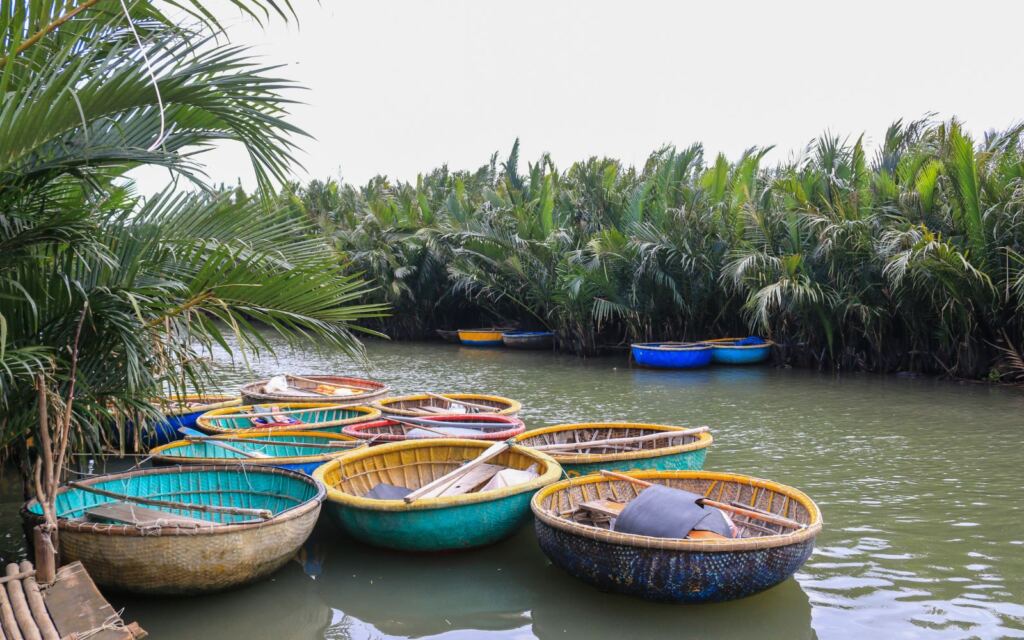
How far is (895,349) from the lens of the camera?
15.1 m

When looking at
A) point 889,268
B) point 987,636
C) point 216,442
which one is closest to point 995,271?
point 889,268

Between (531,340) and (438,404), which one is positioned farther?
(531,340)

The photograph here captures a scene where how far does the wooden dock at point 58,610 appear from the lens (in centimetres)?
370

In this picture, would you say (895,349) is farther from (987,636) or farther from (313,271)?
(313,271)

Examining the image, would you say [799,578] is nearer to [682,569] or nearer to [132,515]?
[682,569]

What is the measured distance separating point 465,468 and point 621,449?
5.82 ft

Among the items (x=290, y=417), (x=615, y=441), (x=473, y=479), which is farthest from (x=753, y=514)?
(x=290, y=417)

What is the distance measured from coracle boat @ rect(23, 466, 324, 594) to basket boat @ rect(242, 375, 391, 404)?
456cm

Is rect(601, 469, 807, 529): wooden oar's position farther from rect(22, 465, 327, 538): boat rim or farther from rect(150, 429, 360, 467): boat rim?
rect(150, 429, 360, 467): boat rim

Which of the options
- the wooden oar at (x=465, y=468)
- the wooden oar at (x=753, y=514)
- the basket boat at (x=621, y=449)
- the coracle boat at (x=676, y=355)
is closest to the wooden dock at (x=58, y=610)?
the wooden oar at (x=465, y=468)

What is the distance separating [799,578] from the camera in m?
5.26

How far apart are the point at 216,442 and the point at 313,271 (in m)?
3.13

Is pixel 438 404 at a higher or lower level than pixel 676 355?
lower

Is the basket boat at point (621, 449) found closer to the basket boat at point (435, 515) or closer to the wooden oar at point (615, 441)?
the wooden oar at point (615, 441)
